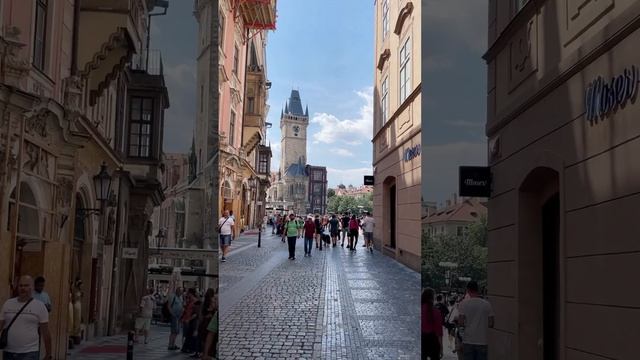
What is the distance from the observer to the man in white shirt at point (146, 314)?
6.31 ft

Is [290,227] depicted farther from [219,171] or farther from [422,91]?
[422,91]

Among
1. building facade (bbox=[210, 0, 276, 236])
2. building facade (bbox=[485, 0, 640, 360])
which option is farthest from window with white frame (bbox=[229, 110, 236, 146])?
building facade (bbox=[485, 0, 640, 360])

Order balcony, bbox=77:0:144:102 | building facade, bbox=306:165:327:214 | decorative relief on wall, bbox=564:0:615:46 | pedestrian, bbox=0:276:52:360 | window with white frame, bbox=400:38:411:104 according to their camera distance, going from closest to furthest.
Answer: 1. decorative relief on wall, bbox=564:0:615:46
2. pedestrian, bbox=0:276:52:360
3. window with white frame, bbox=400:38:411:104
4. balcony, bbox=77:0:144:102
5. building facade, bbox=306:165:327:214

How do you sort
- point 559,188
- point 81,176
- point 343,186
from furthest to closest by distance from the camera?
point 343,186, point 81,176, point 559,188

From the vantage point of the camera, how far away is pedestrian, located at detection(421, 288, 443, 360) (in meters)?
1.59

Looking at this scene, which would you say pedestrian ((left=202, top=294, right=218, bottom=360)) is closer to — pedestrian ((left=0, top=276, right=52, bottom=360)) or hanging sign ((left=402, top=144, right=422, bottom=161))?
pedestrian ((left=0, top=276, right=52, bottom=360))

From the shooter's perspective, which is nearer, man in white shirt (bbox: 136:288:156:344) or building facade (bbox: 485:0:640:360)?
building facade (bbox: 485:0:640:360)

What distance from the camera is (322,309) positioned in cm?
229

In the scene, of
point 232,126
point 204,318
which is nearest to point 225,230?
point 204,318

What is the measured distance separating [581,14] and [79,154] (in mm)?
1505

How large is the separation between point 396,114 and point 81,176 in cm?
106

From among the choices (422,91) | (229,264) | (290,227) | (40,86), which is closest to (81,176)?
(40,86)

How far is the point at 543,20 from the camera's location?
1.27m

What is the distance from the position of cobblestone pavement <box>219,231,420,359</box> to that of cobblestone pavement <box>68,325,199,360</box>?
0.88ft
